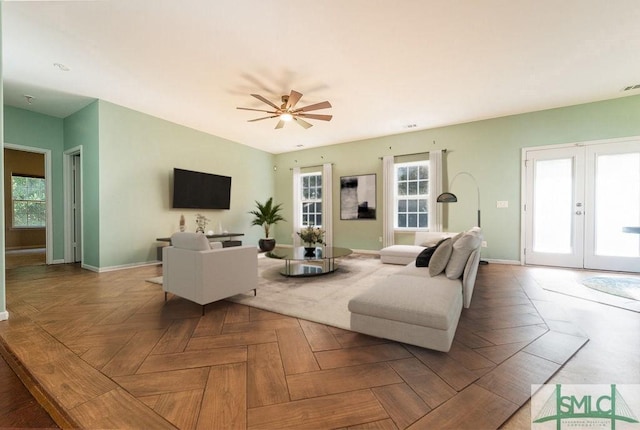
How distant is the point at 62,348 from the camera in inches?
70.0

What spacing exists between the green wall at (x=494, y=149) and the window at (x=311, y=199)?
1101mm

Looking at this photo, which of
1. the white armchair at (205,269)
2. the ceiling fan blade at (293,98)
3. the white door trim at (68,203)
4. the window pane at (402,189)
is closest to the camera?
the white armchair at (205,269)

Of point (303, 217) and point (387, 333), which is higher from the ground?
point (303, 217)

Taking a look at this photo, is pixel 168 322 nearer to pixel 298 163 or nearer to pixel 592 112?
pixel 298 163

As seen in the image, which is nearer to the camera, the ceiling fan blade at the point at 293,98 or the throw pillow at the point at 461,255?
the throw pillow at the point at 461,255

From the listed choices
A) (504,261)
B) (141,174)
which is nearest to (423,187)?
(504,261)

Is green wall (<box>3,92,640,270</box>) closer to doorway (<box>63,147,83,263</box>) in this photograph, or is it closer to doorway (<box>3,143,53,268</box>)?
doorway (<box>63,147,83,263</box>)

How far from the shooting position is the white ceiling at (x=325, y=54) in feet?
7.37

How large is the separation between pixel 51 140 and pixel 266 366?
20.0 feet

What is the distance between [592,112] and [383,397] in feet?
18.6

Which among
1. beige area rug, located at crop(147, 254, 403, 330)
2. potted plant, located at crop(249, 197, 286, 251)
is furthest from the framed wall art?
beige area rug, located at crop(147, 254, 403, 330)

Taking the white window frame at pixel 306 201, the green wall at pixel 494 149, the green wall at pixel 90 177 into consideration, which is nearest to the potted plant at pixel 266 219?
the white window frame at pixel 306 201

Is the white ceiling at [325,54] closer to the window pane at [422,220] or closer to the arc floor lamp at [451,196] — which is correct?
the arc floor lamp at [451,196]

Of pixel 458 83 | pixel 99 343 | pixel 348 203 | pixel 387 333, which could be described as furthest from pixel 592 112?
pixel 99 343
